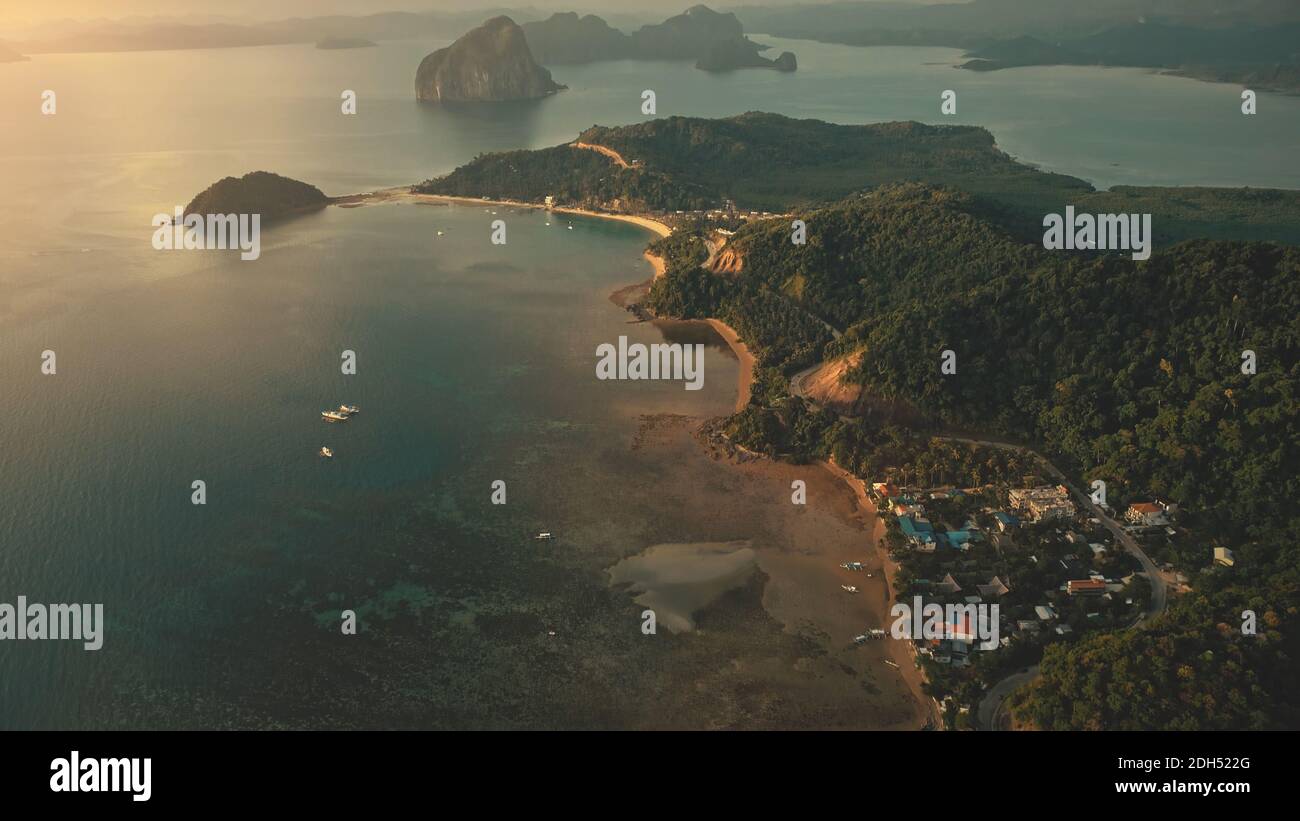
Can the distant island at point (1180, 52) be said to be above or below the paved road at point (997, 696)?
above

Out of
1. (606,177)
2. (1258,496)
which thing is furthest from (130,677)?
(606,177)

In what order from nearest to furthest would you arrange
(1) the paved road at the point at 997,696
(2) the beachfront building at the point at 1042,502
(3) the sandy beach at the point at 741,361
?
(1) the paved road at the point at 997,696
(2) the beachfront building at the point at 1042,502
(3) the sandy beach at the point at 741,361

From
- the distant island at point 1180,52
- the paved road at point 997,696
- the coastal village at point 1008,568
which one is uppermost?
the distant island at point 1180,52

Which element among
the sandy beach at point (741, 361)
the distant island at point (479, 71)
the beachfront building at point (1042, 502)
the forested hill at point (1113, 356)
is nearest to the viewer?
the beachfront building at point (1042, 502)

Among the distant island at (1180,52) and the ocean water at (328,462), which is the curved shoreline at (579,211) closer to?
the ocean water at (328,462)

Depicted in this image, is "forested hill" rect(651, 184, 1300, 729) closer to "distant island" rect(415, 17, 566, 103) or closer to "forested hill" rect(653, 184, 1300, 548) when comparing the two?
"forested hill" rect(653, 184, 1300, 548)

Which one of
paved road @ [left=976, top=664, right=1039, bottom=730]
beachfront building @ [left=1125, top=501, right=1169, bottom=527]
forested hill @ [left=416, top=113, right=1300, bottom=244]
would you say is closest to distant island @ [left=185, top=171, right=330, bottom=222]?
forested hill @ [left=416, top=113, right=1300, bottom=244]

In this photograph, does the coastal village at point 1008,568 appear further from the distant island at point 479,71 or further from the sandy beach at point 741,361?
the distant island at point 479,71

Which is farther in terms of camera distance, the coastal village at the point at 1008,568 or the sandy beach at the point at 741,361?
the sandy beach at the point at 741,361

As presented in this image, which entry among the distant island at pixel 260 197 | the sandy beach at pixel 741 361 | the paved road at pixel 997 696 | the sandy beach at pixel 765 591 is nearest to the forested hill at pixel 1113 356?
the sandy beach at pixel 741 361
